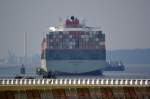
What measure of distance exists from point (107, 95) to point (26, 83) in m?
12.2

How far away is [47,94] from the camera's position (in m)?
89.4

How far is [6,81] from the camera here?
98812mm

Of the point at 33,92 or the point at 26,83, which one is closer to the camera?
the point at 33,92

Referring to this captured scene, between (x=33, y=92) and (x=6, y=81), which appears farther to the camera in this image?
(x=6, y=81)

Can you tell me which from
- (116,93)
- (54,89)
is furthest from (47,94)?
(116,93)

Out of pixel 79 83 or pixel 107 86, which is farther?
pixel 79 83

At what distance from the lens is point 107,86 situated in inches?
3494

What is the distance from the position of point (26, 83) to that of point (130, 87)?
13228mm

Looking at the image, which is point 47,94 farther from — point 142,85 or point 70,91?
point 142,85

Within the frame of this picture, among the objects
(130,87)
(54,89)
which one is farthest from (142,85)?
(54,89)

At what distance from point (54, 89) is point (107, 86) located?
15.7 ft

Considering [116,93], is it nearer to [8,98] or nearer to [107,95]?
[107,95]

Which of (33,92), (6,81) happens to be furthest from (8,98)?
(6,81)

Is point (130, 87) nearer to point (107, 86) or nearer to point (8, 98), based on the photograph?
point (107, 86)
